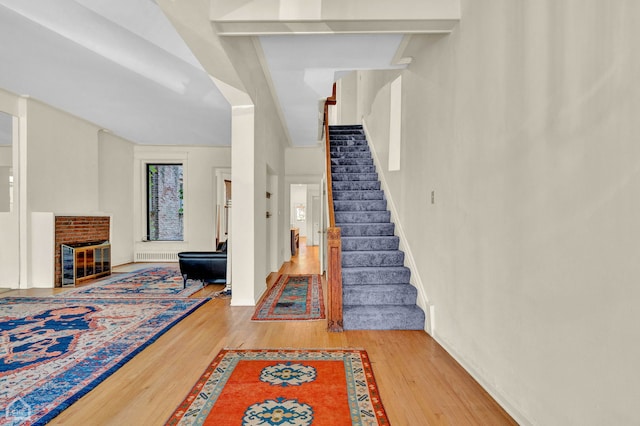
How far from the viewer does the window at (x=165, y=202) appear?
8.23 m

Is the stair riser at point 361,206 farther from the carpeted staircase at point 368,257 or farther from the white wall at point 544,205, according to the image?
the white wall at point 544,205

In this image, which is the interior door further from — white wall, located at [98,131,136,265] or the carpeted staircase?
the carpeted staircase

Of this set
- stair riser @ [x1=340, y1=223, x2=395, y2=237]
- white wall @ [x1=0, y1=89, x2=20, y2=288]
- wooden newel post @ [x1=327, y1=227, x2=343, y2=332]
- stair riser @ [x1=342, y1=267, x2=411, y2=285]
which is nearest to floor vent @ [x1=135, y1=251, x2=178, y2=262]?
white wall @ [x1=0, y1=89, x2=20, y2=288]

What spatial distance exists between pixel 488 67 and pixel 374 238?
2407 mm

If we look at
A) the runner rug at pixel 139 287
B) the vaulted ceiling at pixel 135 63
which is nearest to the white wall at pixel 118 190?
the vaulted ceiling at pixel 135 63

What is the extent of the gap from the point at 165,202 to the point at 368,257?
20.1ft

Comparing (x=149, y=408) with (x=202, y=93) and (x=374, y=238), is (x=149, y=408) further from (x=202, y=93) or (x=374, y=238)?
(x=202, y=93)

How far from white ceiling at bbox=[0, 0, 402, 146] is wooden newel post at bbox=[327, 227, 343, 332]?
6.25ft

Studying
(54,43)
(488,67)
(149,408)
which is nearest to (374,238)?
(488,67)

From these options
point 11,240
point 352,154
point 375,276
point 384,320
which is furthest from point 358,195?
point 11,240

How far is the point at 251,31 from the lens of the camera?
277 centimetres

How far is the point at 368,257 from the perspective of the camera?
400 cm

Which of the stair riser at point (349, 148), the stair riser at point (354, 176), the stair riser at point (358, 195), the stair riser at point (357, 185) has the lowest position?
the stair riser at point (358, 195)

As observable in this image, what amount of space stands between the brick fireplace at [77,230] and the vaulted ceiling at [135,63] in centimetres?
185
